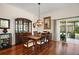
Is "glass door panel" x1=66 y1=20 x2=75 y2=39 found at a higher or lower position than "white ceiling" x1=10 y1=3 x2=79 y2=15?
lower

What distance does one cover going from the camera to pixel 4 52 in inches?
93.4

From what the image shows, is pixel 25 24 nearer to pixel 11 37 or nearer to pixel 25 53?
pixel 11 37

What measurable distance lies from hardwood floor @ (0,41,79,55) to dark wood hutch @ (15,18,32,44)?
177mm

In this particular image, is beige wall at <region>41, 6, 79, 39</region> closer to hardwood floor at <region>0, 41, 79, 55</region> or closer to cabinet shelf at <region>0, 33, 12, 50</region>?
hardwood floor at <region>0, 41, 79, 55</region>

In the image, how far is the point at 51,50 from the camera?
8.01 feet

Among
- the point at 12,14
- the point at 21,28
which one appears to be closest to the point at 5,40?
the point at 21,28

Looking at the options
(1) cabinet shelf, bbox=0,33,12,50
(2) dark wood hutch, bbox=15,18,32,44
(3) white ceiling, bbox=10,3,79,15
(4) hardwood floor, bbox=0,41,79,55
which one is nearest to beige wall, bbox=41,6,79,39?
(3) white ceiling, bbox=10,3,79,15

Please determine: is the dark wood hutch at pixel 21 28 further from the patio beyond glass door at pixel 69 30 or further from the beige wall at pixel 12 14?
the patio beyond glass door at pixel 69 30

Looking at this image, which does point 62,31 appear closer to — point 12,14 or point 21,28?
point 21,28

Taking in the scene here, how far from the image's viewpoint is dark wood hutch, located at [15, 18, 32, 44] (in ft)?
7.88

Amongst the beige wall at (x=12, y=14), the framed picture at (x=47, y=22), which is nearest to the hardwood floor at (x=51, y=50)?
the beige wall at (x=12, y=14)

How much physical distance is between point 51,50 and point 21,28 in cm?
82
